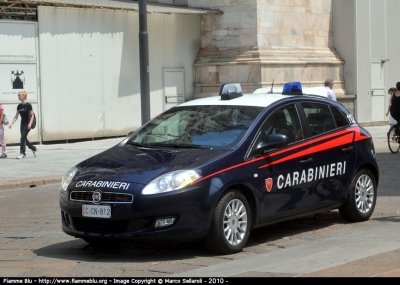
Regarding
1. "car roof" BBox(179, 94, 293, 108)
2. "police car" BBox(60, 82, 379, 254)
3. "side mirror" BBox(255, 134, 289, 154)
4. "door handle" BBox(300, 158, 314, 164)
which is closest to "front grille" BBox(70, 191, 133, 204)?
"police car" BBox(60, 82, 379, 254)

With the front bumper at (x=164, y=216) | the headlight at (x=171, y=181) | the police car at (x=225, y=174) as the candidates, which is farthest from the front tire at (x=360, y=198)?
the headlight at (x=171, y=181)

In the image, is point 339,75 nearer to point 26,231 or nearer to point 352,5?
point 352,5

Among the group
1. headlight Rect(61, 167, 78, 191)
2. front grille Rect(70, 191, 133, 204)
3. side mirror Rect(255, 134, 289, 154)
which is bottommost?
front grille Rect(70, 191, 133, 204)

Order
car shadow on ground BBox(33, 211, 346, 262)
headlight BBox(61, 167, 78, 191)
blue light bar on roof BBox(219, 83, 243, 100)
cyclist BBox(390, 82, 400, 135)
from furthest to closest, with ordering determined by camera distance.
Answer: cyclist BBox(390, 82, 400, 135)
blue light bar on roof BBox(219, 83, 243, 100)
headlight BBox(61, 167, 78, 191)
car shadow on ground BBox(33, 211, 346, 262)

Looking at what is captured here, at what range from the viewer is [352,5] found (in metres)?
29.5

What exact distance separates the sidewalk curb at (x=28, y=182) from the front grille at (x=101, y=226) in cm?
709

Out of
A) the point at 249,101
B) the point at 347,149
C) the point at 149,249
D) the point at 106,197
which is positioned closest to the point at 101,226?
the point at 106,197

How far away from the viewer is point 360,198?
1002 centimetres

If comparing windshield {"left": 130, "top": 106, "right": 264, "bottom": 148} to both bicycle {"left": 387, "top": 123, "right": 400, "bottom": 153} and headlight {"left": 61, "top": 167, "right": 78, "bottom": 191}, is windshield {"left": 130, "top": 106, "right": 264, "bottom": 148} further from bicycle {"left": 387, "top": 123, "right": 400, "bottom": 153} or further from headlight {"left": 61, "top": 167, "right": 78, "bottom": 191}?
bicycle {"left": 387, "top": 123, "right": 400, "bottom": 153}

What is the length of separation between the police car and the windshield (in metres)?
0.01

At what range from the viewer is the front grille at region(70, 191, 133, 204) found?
7.87 meters

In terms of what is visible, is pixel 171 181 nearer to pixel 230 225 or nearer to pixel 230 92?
pixel 230 225

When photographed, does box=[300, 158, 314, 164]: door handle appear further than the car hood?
Yes

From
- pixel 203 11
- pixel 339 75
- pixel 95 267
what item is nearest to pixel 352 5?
pixel 339 75
